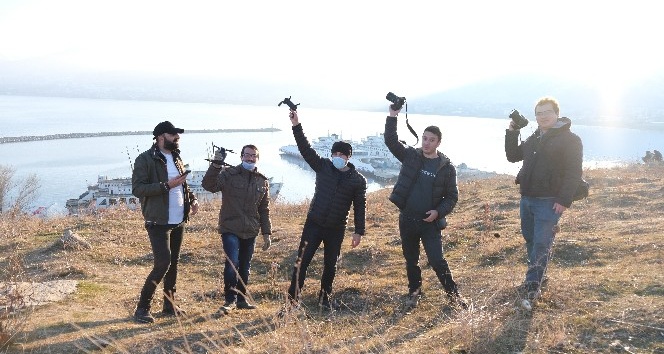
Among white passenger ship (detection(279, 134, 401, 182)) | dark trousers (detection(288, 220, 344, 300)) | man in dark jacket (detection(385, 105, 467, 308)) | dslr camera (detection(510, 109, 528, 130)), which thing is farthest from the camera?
white passenger ship (detection(279, 134, 401, 182))

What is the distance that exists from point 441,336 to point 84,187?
150ft

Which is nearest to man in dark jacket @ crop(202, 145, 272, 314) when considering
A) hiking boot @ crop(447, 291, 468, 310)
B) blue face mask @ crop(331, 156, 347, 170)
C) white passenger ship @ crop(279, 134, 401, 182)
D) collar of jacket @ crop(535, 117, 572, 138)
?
blue face mask @ crop(331, 156, 347, 170)

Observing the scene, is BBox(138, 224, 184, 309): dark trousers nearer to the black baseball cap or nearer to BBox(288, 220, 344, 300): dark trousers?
the black baseball cap

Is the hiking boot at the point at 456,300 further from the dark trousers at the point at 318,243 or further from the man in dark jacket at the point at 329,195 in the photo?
the dark trousers at the point at 318,243

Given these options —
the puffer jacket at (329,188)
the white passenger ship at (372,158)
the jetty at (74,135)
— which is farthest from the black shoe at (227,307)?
the jetty at (74,135)

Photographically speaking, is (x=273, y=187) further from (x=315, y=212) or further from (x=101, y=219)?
(x=315, y=212)

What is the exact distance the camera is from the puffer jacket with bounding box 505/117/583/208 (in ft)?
14.0

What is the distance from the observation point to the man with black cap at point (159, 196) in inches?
168

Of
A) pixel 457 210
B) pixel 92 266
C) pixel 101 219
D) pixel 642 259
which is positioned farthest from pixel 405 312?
pixel 101 219

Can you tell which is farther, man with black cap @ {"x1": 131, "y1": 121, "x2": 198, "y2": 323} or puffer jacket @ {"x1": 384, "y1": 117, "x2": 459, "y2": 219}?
puffer jacket @ {"x1": 384, "y1": 117, "x2": 459, "y2": 219}

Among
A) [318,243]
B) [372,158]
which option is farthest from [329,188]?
[372,158]

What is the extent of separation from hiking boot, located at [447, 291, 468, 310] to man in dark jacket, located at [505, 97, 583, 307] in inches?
21.6

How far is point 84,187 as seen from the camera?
1700 inches

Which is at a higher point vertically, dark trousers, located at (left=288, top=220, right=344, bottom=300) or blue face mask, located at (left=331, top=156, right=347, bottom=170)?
blue face mask, located at (left=331, top=156, right=347, bottom=170)
